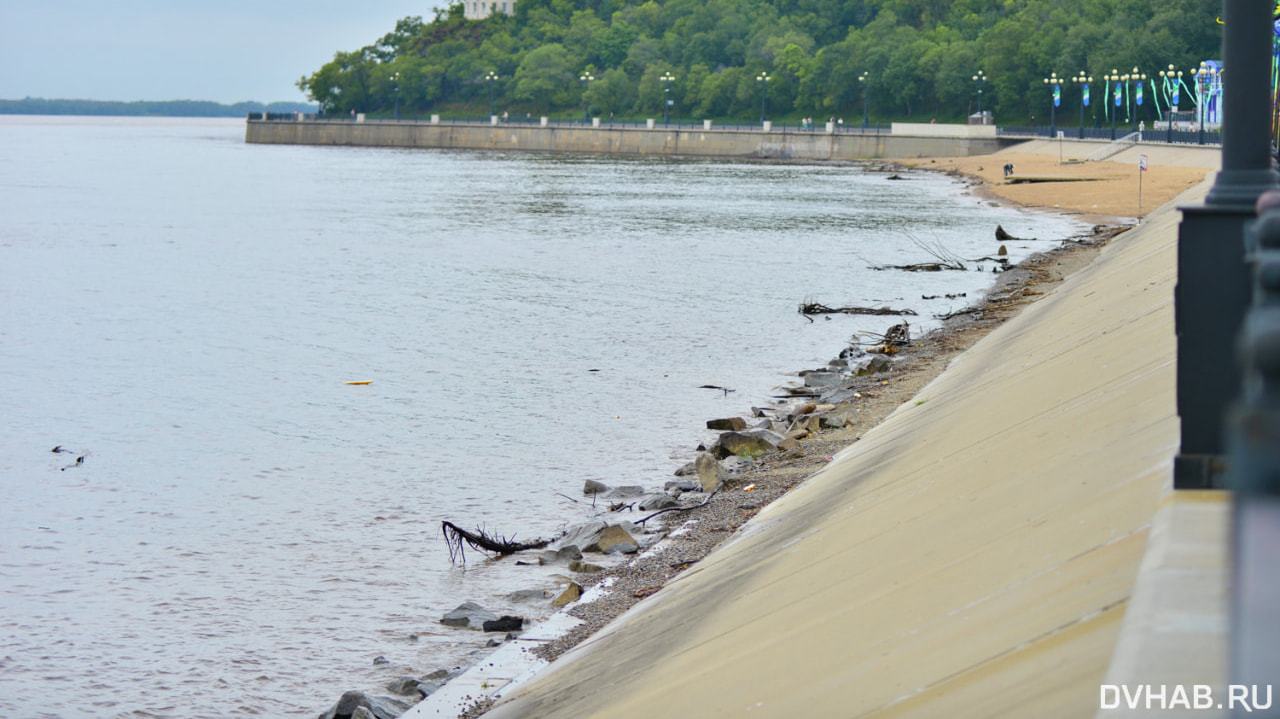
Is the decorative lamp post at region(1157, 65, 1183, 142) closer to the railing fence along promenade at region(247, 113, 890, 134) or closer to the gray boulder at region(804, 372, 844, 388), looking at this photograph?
the railing fence along promenade at region(247, 113, 890, 134)

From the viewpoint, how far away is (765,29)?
18688cm

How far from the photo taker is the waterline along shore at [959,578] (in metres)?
4.24

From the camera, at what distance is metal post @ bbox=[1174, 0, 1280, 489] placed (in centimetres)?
527

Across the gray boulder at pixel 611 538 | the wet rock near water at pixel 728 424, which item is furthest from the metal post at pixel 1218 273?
the wet rock near water at pixel 728 424

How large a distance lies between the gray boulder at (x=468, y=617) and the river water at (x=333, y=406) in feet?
0.43

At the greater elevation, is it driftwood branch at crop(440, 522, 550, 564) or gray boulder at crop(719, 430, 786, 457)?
gray boulder at crop(719, 430, 786, 457)

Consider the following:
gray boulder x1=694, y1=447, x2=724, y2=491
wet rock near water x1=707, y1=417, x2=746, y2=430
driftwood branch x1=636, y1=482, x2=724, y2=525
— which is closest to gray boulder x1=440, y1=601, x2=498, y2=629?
driftwood branch x1=636, y1=482, x2=724, y2=525

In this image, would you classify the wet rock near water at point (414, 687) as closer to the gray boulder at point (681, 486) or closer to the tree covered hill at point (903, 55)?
the gray boulder at point (681, 486)

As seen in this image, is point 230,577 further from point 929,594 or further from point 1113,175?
point 1113,175

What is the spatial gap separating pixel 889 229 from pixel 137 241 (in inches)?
1200

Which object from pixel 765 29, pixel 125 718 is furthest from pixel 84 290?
pixel 765 29

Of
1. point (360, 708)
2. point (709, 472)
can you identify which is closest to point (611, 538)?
point (709, 472)

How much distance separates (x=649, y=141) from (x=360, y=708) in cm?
15741

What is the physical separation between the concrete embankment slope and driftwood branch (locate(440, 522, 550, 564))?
9.18 feet
